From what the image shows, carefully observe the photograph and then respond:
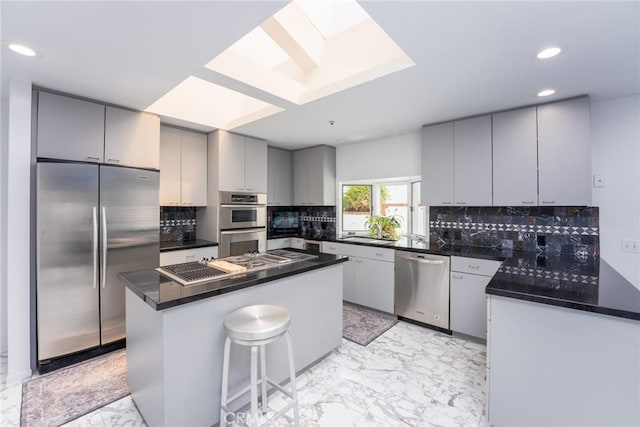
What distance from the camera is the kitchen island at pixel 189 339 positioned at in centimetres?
144

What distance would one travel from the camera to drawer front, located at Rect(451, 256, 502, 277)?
2.61 m

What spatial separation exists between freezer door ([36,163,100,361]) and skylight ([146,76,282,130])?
1.04 m

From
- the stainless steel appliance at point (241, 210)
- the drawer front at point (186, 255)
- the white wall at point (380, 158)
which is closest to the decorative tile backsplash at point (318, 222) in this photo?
the white wall at point (380, 158)

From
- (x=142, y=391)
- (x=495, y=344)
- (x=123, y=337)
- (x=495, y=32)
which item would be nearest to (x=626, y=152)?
(x=495, y=32)

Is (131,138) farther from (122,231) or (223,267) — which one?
(223,267)

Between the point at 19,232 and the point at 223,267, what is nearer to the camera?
the point at 223,267

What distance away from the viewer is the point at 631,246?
7.98 feet

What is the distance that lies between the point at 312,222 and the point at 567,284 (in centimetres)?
365

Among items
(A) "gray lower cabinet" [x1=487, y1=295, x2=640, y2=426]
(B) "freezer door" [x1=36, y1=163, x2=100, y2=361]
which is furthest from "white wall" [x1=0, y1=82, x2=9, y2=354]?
(A) "gray lower cabinet" [x1=487, y1=295, x2=640, y2=426]

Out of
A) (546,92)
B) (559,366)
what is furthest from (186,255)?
(546,92)

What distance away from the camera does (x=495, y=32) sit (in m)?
1.53

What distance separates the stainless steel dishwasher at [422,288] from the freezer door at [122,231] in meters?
2.67

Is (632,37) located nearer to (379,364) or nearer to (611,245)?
(611,245)

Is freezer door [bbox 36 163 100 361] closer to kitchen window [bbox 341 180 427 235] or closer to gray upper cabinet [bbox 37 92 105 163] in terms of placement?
gray upper cabinet [bbox 37 92 105 163]
